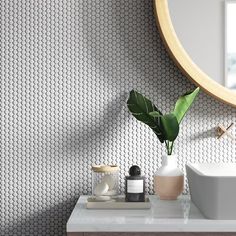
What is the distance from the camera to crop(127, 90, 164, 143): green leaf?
1920 millimetres

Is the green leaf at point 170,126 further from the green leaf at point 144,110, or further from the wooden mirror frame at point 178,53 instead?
the wooden mirror frame at point 178,53

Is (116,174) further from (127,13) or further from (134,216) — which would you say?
(127,13)

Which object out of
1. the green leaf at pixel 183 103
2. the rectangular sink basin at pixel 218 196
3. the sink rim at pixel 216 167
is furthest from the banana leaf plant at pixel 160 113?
the rectangular sink basin at pixel 218 196

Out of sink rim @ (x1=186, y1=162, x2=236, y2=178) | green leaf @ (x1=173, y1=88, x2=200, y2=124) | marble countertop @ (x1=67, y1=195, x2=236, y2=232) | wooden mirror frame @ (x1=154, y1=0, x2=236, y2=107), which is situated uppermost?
wooden mirror frame @ (x1=154, y1=0, x2=236, y2=107)

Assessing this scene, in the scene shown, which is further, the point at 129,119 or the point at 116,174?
the point at 129,119

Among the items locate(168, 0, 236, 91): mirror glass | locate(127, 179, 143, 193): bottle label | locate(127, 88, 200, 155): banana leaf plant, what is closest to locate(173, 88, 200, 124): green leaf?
locate(127, 88, 200, 155): banana leaf plant

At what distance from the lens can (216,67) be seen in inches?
79.7

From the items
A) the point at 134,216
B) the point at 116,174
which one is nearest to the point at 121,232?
the point at 134,216

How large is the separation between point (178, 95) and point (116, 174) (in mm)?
360

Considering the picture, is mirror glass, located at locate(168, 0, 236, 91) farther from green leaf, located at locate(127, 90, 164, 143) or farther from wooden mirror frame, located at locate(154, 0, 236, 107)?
green leaf, located at locate(127, 90, 164, 143)

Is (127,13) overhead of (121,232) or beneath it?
overhead

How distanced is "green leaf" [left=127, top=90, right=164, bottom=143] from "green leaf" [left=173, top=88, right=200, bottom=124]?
7 centimetres

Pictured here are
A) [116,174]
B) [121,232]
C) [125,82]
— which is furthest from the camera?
[125,82]

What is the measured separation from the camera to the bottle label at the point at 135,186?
6.13 feet
